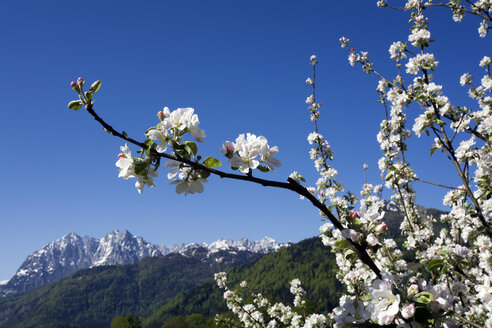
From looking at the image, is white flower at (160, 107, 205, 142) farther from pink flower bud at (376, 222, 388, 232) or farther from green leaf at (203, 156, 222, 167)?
pink flower bud at (376, 222, 388, 232)

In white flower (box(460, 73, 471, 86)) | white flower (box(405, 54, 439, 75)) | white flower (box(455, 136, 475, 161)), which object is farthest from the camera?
white flower (box(460, 73, 471, 86))

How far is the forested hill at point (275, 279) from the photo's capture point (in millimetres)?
148262

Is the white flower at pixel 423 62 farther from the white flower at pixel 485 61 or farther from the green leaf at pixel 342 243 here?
the green leaf at pixel 342 243

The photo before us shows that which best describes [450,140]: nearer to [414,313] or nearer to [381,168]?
[381,168]

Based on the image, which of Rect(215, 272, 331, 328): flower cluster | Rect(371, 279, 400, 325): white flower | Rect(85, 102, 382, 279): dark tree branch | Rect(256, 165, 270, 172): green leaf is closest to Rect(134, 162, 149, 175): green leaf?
Rect(85, 102, 382, 279): dark tree branch

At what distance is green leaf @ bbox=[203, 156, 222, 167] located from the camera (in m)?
1.83

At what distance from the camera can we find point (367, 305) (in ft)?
5.85

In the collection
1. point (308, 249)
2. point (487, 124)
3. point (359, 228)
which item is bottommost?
point (359, 228)

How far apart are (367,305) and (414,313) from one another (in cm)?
24

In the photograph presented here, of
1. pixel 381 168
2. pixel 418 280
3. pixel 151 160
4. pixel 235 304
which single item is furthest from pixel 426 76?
pixel 235 304

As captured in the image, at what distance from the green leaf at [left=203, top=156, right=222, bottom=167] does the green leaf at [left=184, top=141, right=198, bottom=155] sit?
0.08 m

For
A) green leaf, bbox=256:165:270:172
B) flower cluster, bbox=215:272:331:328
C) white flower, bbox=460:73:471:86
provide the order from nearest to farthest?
green leaf, bbox=256:165:270:172
white flower, bbox=460:73:471:86
flower cluster, bbox=215:272:331:328

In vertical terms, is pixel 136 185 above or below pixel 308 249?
Answer: below

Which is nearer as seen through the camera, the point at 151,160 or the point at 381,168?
the point at 151,160
